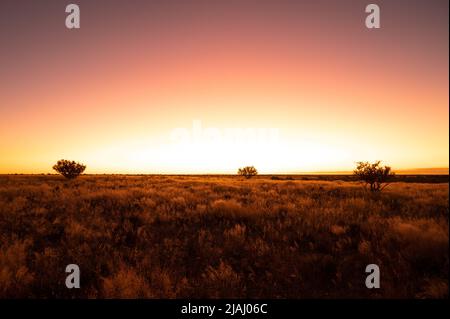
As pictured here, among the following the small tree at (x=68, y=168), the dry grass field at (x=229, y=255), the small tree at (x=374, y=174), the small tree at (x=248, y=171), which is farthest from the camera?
the small tree at (x=248, y=171)

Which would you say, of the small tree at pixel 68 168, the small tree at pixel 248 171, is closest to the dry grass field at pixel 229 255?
the small tree at pixel 68 168

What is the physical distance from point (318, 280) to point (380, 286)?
39.9 inches

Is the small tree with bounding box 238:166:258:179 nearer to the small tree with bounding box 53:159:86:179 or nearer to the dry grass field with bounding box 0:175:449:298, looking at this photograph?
the small tree with bounding box 53:159:86:179

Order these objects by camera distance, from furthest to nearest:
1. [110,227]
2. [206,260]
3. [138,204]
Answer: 1. [138,204]
2. [110,227]
3. [206,260]

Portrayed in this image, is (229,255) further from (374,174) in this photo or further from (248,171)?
(248,171)

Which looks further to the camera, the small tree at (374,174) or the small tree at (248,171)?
the small tree at (248,171)

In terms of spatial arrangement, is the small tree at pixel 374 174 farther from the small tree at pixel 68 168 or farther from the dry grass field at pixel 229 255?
the small tree at pixel 68 168

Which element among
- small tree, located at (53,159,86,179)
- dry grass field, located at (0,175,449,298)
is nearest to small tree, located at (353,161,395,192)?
dry grass field, located at (0,175,449,298)

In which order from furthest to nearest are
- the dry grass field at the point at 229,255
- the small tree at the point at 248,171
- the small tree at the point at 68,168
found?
1. the small tree at the point at 248,171
2. the small tree at the point at 68,168
3. the dry grass field at the point at 229,255

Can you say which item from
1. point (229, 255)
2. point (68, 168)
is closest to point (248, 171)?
point (68, 168)
